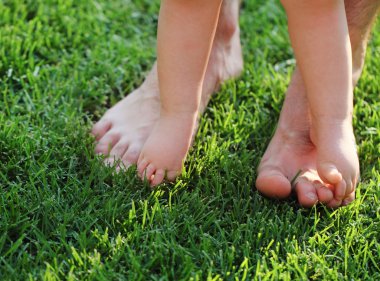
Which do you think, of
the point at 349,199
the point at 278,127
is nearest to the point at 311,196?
the point at 349,199

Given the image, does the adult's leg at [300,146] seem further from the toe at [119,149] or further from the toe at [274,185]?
the toe at [119,149]

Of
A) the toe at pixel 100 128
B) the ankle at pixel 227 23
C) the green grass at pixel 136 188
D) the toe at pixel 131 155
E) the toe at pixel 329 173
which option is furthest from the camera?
the ankle at pixel 227 23

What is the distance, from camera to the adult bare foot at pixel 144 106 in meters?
2.18

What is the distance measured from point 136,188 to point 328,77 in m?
0.58

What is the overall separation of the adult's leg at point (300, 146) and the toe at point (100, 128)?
1.59 ft

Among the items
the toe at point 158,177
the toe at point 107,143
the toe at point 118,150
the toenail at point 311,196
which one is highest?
the toe at point 107,143

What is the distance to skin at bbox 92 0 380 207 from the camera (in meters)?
1.98

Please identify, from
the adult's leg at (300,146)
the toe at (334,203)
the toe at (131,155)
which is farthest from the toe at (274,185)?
the toe at (131,155)

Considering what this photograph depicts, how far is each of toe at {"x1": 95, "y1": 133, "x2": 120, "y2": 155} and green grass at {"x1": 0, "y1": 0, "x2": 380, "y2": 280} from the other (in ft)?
0.11

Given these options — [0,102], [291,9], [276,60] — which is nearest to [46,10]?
[0,102]

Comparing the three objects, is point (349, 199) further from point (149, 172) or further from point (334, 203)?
point (149, 172)

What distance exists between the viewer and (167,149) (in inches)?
80.3

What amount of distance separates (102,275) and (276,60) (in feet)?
4.37

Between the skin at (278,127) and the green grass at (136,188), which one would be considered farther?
the skin at (278,127)
